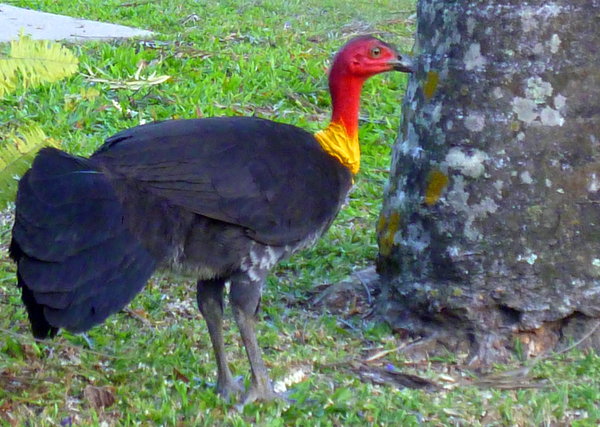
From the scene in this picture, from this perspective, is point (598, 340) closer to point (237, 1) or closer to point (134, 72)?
point (134, 72)

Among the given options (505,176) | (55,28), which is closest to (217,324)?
(505,176)

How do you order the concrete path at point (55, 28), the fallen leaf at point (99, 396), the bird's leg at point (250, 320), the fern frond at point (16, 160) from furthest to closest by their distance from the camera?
the concrete path at point (55, 28), the bird's leg at point (250, 320), the fallen leaf at point (99, 396), the fern frond at point (16, 160)

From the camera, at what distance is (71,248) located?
11.6 ft

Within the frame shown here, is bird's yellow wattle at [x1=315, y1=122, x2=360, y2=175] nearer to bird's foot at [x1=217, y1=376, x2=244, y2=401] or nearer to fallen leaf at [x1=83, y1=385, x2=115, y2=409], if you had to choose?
bird's foot at [x1=217, y1=376, x2=244, y2=401]

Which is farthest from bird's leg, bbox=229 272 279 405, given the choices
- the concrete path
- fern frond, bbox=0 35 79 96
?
the concrete path

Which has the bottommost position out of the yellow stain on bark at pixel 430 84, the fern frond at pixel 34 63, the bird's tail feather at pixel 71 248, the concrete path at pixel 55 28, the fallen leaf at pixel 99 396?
the fallen leaf at pixel 99 396

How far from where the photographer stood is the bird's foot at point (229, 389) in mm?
4068

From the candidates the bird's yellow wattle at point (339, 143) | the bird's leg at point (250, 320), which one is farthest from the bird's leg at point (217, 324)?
the bird's yellow wattle at point (339, 143)

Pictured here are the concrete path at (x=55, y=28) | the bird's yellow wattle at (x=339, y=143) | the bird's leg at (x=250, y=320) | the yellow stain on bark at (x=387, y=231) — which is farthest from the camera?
the concrete path at (x=55, y=28)

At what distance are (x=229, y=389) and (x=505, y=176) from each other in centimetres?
148

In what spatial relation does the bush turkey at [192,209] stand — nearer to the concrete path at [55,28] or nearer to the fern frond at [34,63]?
the fern frond at [34,63]

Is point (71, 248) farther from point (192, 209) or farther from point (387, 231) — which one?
point (387, 231)

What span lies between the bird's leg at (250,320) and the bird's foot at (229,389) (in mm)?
61

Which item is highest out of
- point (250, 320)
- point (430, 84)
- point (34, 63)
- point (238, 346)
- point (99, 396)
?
point (34, 63)
